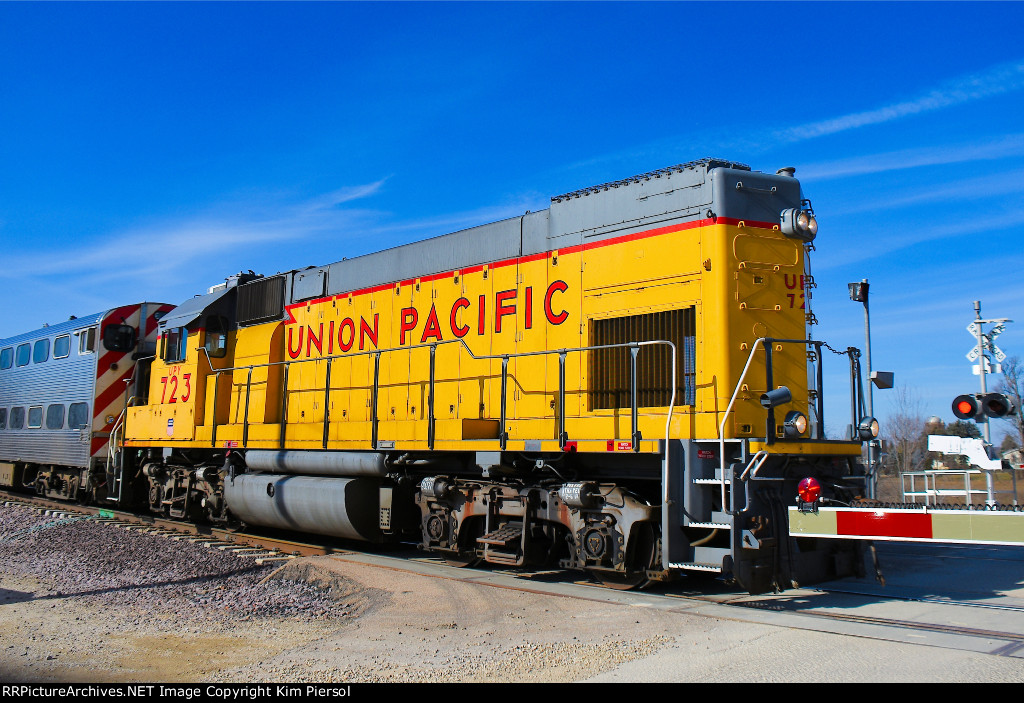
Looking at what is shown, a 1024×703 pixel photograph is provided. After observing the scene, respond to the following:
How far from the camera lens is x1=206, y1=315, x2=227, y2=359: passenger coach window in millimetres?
13633

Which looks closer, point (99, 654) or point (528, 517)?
point (99, 654)

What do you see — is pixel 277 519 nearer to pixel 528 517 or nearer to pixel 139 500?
pixel 528 517


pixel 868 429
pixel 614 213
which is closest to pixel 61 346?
pixel 614 213

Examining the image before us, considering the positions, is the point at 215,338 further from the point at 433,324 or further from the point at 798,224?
the point at 798,224

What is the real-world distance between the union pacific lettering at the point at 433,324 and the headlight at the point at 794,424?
2697mm

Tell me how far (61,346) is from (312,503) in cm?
1064

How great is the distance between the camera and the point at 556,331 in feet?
29.9

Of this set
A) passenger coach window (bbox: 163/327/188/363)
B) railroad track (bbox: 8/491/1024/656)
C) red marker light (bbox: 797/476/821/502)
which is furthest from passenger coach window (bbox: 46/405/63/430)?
red marker light (bbox: 797/476/821/502)

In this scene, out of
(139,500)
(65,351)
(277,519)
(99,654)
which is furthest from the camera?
(65,351)

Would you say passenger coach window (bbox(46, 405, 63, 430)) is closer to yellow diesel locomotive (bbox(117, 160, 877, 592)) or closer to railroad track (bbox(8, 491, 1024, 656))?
railroad track (bbox(8, 491, 1024, 656))

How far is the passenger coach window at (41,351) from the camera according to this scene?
18844 mm

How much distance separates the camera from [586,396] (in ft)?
28.6
